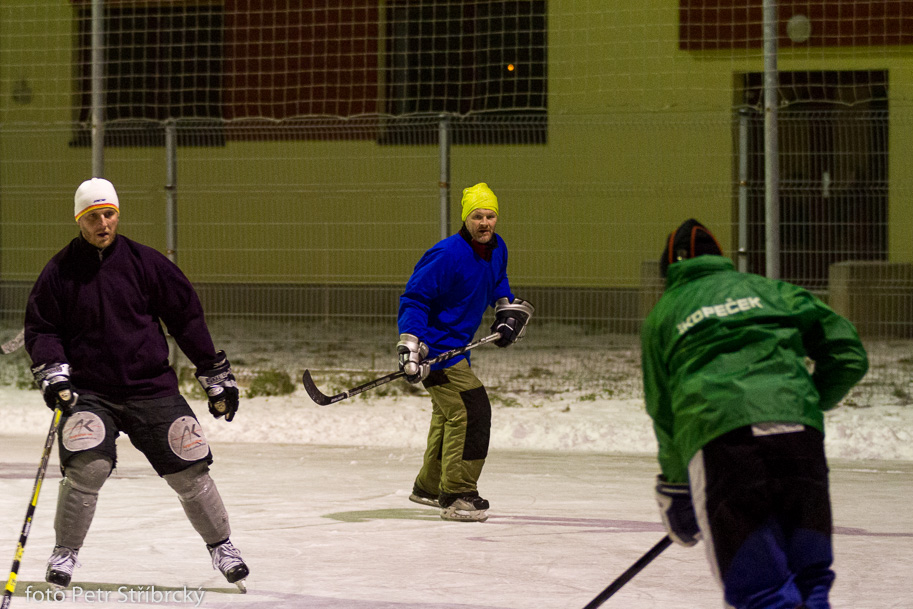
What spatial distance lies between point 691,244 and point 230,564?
91.6 inches

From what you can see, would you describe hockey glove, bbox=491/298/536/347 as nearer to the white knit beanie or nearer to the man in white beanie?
the man in white beanie

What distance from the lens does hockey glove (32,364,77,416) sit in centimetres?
480

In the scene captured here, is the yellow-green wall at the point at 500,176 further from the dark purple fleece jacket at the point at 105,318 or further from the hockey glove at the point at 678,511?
the hockey glove at the point at 678,511

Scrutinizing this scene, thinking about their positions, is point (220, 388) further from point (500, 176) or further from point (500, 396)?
point (500, 176)

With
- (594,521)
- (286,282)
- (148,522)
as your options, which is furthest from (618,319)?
(148,522)

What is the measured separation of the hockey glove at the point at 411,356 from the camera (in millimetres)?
6414

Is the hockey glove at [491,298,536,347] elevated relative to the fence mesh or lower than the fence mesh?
lower

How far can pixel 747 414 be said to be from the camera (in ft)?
11.2

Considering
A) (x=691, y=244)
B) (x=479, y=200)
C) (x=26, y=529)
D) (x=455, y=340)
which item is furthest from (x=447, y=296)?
(x=691, y=244)

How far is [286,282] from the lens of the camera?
37.5 ft

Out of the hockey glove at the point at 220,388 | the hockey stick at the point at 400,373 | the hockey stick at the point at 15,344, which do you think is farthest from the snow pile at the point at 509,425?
the hockey glove at the point at 220,388

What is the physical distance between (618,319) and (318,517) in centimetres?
495

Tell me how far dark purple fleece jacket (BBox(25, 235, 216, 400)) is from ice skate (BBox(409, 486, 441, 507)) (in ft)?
6.84

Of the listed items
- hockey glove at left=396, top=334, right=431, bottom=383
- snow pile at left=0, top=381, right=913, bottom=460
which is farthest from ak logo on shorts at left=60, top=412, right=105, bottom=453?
snow pile at left=0, top=381, right=913, bottom=460
